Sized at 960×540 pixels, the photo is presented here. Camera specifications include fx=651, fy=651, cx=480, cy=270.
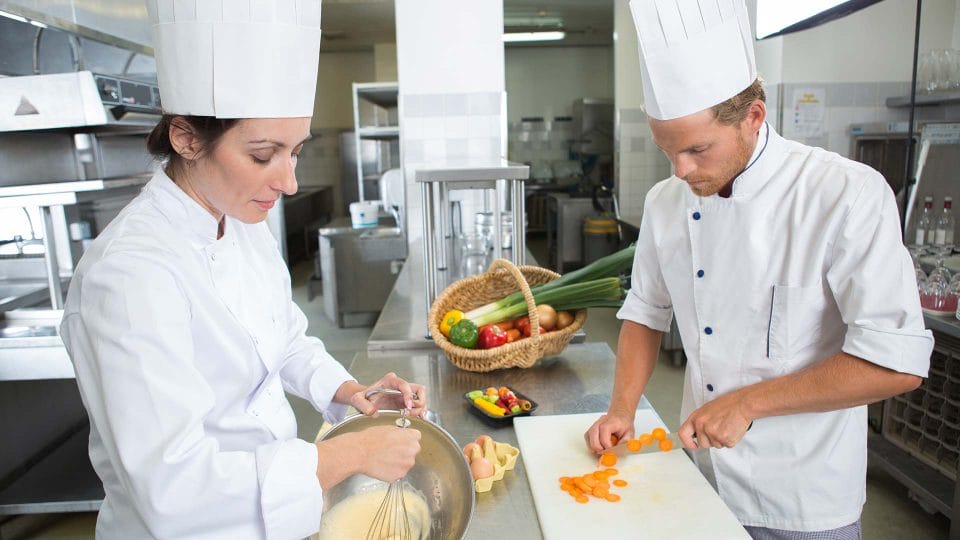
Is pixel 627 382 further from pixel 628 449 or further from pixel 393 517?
pixel 393 517

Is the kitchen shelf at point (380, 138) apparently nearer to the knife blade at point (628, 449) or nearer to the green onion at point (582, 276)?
the green onion at point (582, 276)

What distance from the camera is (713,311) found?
1.34 m

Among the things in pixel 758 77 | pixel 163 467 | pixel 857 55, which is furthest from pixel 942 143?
pixel 163 467

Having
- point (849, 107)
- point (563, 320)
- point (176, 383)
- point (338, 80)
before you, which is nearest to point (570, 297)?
point (563, 320)

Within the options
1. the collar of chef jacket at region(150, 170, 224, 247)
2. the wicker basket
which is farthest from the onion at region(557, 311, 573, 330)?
the collar of chef jacket at region(150, 170, 224, 247)

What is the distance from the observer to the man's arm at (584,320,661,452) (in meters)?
1.36

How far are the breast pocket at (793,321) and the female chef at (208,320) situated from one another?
70cm

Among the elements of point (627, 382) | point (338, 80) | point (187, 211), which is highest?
point (338, 80)

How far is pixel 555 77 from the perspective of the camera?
9.87 m

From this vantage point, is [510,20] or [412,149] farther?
[510,20]

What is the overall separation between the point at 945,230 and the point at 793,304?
2.67 m

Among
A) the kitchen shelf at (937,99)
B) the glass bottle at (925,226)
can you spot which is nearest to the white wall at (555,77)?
the kitchen shelf at (937,99)

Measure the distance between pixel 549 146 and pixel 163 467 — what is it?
31.1 feet

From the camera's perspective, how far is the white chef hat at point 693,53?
3.86 feet
